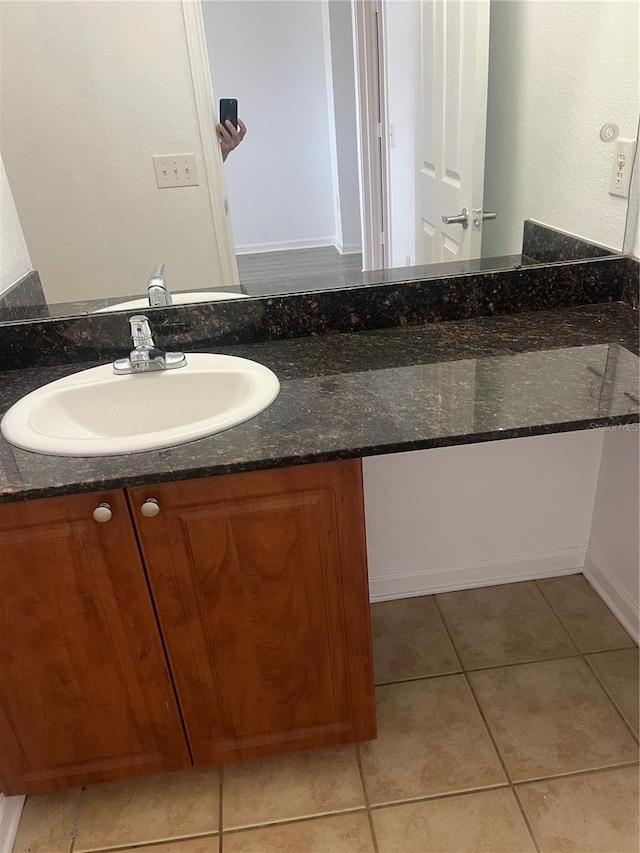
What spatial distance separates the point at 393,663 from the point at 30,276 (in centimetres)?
132

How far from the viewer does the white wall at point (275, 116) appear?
127 cm

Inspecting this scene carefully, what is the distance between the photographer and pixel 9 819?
133 centimetres

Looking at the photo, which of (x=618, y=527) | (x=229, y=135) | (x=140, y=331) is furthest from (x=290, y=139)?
(x=618, y=527)

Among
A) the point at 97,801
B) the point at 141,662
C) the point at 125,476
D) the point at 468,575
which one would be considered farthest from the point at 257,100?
the point at 97,801

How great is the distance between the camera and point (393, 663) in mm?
1708

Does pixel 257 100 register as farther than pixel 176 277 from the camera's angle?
No

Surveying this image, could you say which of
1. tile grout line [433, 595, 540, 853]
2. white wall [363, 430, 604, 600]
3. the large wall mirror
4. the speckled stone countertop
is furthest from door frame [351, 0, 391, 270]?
tile grout line [433, 595, 540, 853]

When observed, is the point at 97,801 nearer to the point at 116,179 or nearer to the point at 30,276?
the point at 30,276

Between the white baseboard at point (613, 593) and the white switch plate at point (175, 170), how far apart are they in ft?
5.04

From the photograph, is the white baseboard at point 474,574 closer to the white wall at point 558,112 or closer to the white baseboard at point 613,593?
the white baseboard at point 613,593

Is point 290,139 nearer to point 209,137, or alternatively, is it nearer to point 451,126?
point 209,137

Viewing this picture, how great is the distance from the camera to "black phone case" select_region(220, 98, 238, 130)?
4.36 feet

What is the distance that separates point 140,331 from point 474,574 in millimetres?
1219

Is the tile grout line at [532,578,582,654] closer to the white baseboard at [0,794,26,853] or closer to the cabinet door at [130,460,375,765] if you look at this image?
the cabinet door at [130,460,375,765]
